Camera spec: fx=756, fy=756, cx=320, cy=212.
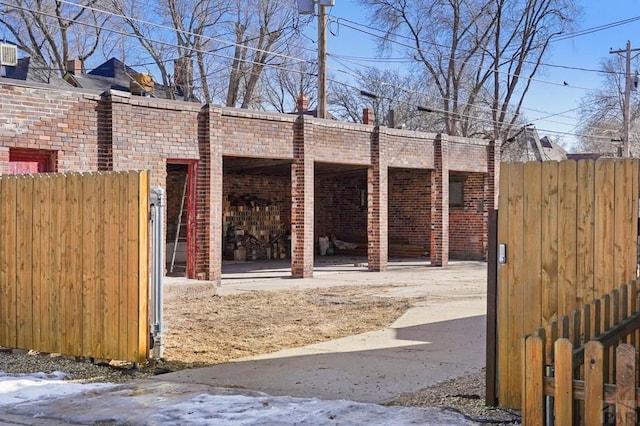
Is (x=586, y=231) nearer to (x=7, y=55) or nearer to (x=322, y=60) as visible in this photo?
(x=7, y=55)

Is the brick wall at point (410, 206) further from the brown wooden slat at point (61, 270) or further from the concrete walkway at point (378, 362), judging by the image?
the brown wooden slat at point (61, 270)

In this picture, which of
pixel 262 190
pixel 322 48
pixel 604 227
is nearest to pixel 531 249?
pixel 604 227

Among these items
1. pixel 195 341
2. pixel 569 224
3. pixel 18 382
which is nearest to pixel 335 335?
pixel 195 341

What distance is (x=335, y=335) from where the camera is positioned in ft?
34.1

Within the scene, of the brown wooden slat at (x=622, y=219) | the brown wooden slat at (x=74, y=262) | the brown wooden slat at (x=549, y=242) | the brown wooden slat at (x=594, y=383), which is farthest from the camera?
the brown wooden slat at (x=74, y=262)

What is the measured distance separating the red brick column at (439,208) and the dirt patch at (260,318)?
22.7 ft

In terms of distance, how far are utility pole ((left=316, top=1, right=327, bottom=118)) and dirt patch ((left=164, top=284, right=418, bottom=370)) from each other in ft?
24.5

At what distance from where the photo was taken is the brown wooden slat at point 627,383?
4211 mm

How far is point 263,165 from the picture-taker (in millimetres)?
22953

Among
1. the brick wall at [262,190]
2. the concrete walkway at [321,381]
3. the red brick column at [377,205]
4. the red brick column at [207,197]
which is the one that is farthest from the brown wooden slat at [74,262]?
the brick wall at [262,190]

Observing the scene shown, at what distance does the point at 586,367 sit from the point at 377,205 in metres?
17.5

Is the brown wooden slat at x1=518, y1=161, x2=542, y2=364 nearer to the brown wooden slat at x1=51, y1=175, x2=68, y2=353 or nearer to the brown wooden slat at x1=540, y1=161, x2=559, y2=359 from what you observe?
the brown wooden slat at x1=540, y1=161, x2=559, y2=359

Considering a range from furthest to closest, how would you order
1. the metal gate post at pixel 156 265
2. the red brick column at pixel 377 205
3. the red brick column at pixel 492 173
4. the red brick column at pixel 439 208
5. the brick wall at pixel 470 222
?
the brick wall at pixel 470 222 → the red brick column at pixel 492 173 → the red brick column at pixel 439 208 → the red brick column at pixel 377 205 → the metal gate post at pixel 156 265

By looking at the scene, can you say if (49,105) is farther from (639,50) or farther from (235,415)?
(639,50)
